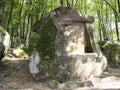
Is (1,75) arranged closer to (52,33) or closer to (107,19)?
(52,33)

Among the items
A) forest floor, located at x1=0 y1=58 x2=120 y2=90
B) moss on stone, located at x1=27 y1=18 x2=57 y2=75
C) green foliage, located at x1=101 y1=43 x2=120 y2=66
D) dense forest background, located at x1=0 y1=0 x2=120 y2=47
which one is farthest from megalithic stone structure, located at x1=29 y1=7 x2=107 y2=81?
dense forest background, located at x1=0 y1=0 x2=120 y2=47

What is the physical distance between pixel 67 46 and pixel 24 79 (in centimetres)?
231

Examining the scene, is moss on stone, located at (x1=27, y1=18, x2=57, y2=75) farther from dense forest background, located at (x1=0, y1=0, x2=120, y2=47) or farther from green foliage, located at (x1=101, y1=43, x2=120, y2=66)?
dense forest background, located at (x1=0, y1=0, x2=120, y2=47)

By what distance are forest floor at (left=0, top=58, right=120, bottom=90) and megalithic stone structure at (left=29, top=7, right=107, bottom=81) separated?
1.89ft

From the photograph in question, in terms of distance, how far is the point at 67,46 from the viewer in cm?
959

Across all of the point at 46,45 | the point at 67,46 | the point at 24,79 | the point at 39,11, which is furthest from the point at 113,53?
the point at 39,11

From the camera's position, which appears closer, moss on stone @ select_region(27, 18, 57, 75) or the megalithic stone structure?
the megalithic stone structure

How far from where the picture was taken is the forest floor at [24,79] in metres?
8.32

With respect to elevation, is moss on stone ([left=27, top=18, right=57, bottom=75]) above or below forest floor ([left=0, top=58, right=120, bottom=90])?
above

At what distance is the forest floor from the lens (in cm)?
832

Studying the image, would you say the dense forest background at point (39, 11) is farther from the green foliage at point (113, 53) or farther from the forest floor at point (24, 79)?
the forest floor at point (24, 79)

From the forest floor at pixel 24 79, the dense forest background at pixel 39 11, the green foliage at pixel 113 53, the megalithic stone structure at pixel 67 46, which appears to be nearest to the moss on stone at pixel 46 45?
the megalithic stone structure at pixel 67 46

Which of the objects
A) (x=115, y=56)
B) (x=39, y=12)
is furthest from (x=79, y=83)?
(x=39, y=12)

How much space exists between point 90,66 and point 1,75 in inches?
152
